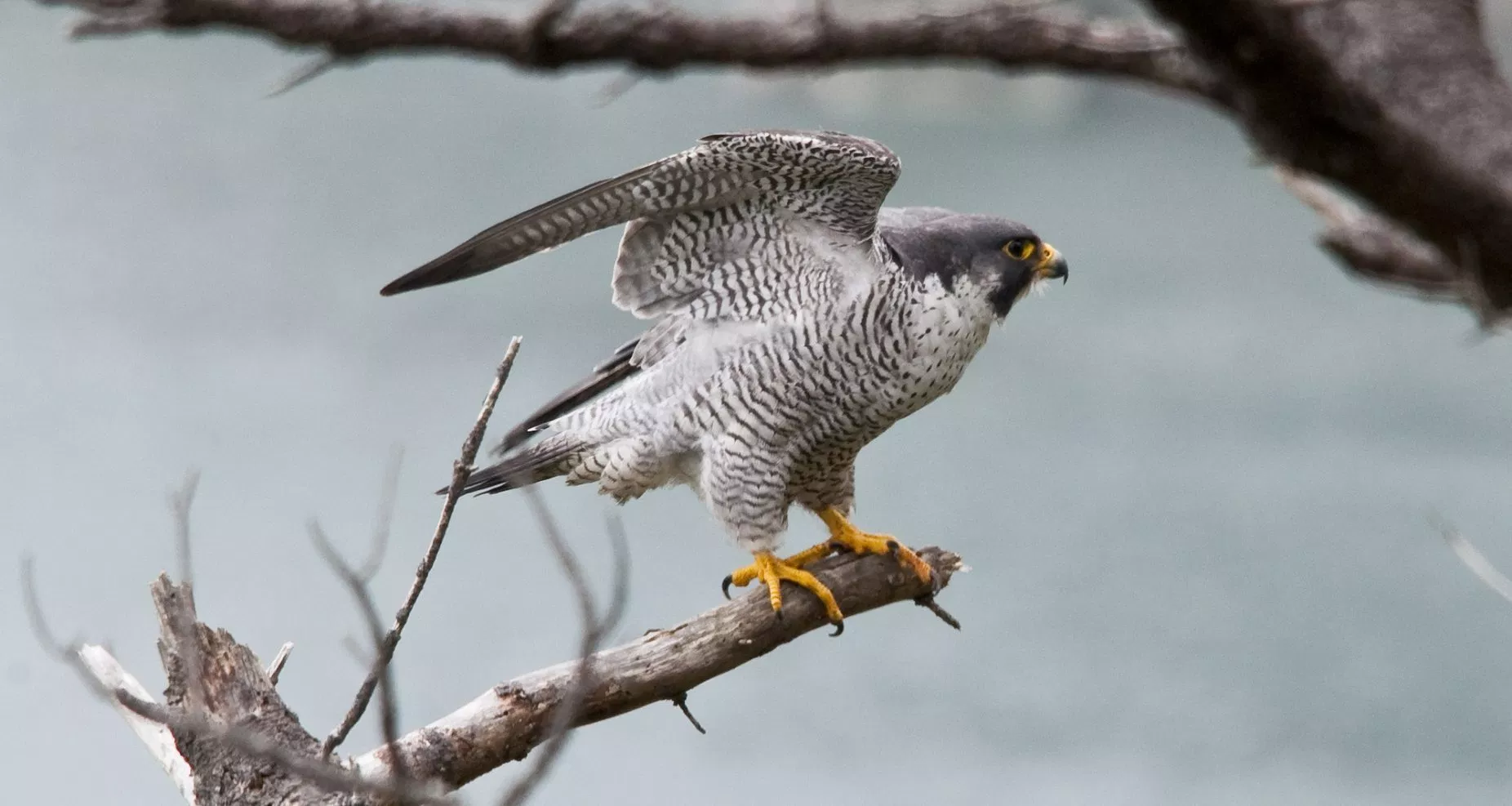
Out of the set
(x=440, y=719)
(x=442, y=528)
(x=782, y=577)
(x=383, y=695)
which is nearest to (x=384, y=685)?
(x=383, y=695)

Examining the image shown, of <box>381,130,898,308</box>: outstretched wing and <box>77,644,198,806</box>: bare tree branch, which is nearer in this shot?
<box>77,644,198,806</box>: bare tree branch

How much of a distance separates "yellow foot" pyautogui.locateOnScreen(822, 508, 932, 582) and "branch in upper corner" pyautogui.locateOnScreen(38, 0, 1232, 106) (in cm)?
107

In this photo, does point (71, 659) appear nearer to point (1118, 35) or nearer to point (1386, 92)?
Answer: point (1386, 92)

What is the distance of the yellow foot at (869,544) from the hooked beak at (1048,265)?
0.61 meters

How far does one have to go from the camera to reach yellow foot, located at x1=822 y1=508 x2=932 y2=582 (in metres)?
2.79

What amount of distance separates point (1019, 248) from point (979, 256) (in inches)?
3.6

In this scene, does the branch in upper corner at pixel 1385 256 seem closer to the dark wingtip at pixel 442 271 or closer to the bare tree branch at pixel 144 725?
the dark wingtip at pixel 442 271

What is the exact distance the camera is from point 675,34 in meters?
1.91

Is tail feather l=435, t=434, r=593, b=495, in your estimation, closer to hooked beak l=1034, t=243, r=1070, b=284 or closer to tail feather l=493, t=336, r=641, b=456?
tail feather l=493, t=336, r=641, b=456

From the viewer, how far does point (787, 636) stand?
263cm

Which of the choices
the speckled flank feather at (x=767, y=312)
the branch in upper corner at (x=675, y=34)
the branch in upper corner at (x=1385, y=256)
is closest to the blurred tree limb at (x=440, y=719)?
the speckled flank feather at (x=767, y=312)


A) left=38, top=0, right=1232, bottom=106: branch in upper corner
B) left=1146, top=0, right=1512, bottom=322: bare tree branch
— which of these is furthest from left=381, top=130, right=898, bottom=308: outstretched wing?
left=1146, top=0, right=1512, bottom=322: bare tree branch

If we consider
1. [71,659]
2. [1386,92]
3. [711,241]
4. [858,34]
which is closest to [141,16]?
[71,659]

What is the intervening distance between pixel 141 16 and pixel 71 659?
2.59ft
